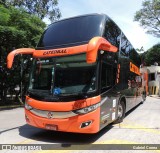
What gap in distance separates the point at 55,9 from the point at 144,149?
27.8 metres

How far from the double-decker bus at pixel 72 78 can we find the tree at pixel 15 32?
23.5 ft

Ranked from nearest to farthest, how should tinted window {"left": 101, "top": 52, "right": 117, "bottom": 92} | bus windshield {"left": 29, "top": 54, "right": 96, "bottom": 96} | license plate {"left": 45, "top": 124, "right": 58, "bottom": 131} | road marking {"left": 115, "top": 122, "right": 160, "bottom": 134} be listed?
license plate {"left": 45, "top": 124, "right": 58, "bottom": 131} → bus windshield {"left": 29, "top": 54, "right": 96, "bottom": 96} → tinted window {"left": 101, "top": 52, "right": 117, "bottom": 92} → road marking {"left": 115, "top": 122, "right": 160, "bottom": 134}

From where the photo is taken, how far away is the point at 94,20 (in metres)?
8.82

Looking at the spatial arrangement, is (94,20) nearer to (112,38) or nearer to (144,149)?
(112,38)

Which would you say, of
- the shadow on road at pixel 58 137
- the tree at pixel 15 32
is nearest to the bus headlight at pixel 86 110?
the shadow on road at pixel 58 137

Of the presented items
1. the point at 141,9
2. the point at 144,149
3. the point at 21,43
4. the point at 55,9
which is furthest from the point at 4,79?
the point at 141,9

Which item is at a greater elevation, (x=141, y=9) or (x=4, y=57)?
(x=141, y=9)

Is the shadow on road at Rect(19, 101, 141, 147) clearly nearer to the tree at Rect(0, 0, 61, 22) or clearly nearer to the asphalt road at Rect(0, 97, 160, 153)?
the asphalt road at Rect(0, 97, 160, 153)

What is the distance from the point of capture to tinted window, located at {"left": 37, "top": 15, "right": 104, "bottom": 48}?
8430 mm

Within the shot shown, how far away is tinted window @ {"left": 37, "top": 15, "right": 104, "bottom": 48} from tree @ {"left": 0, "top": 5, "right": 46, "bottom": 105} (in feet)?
22.4

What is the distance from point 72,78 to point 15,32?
10070mm

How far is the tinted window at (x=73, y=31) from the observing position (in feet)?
27.7

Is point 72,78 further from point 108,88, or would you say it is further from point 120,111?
point 120,111

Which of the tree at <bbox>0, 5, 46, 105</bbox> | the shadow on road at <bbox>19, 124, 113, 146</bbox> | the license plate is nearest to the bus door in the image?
the shadow on road at <bbox>19, 124, 113, 146</bbox>
